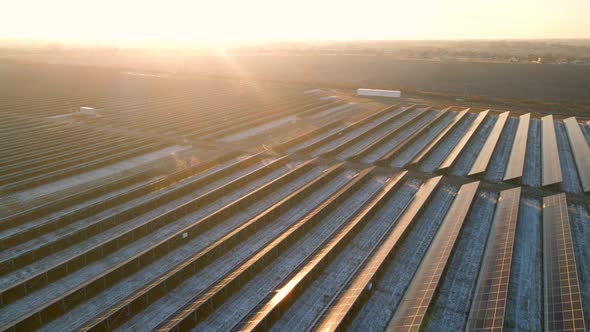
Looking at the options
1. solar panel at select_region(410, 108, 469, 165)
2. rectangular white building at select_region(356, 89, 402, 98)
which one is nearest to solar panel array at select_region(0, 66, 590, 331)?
solar panel at select_region(410, 108, 469, 165)

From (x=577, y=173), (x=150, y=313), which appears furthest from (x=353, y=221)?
(x=577, y=173)

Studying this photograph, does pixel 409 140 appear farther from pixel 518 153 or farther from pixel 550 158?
pixel 550 158

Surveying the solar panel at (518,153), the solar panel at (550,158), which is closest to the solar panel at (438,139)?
the solar panel at (518,153)

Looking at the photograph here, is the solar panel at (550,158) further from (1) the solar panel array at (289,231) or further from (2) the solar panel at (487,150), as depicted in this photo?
(2) the solar panel at (487,150)

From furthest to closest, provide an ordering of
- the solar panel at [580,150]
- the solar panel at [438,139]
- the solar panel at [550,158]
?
1. the solar panel at [438,139]
2. the solar panel at [580,150]
3. the solar panel at [550,158]

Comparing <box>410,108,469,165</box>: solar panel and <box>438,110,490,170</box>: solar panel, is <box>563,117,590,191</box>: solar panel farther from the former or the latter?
<box>410,108,469,165</box>: solar panel

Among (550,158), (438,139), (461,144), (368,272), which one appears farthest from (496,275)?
(438,139)

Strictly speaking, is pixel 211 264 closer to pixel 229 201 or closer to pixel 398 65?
pixel 229 201

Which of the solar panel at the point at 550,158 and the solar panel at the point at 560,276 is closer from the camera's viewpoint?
the solar panel at the point at 560,276
